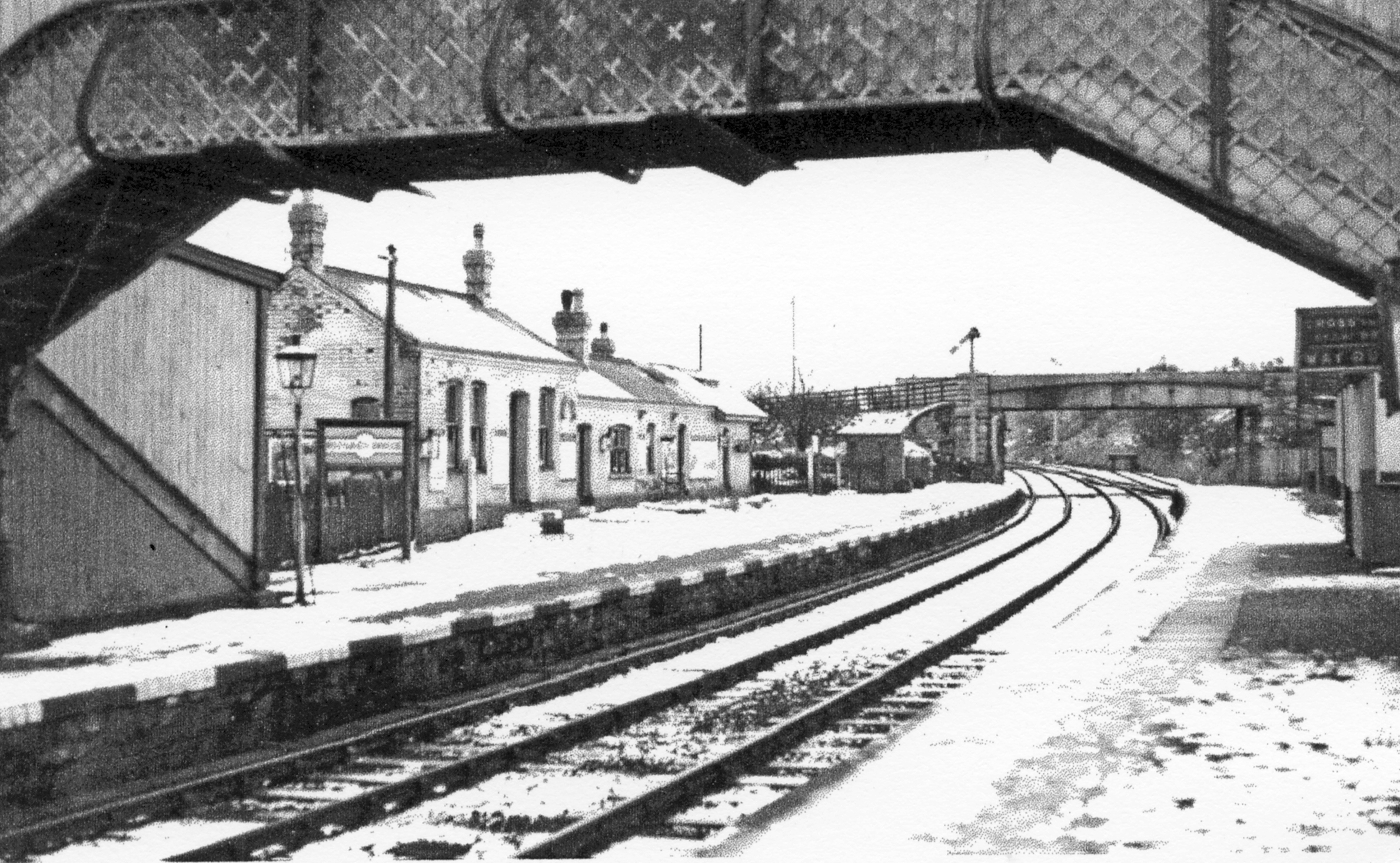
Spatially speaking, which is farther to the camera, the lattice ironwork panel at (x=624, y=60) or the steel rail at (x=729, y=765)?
the lattice ironwork panel at (x=624, y=60)

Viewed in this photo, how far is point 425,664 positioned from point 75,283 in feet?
13.7

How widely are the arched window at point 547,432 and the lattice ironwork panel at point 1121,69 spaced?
28806 mm

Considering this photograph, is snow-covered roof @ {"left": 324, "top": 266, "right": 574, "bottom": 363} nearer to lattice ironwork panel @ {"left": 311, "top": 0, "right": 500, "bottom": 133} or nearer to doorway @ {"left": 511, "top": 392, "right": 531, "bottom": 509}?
doorway @ {"left": 511, "top": 392, "right": 531, "bottom": 509}

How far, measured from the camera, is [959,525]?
40.2m

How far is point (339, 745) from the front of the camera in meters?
10.2

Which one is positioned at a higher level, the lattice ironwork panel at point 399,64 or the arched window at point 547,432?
the lattice ironwork panel at point 399,64

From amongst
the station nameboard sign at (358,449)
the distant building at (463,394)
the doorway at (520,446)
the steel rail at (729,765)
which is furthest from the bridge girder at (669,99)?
the doorway at (520,446)

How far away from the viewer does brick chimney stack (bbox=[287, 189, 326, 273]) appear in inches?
1284

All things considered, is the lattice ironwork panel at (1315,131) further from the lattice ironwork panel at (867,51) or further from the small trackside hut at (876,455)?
the small trackside hut at (876,455)

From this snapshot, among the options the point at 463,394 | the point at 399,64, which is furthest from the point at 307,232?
the point at 399,64

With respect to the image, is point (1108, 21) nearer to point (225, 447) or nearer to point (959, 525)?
point (225, 447)

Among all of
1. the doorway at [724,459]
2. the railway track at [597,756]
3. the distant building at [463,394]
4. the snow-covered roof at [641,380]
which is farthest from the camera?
the doorway at [724,459]

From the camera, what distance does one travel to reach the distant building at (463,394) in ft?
103

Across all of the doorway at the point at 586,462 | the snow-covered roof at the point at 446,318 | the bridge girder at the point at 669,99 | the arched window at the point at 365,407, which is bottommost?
the doorway at the point at 586,462
